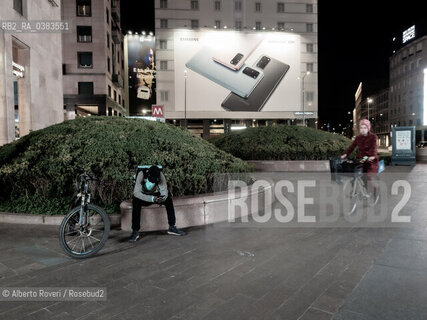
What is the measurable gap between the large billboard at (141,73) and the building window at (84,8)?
8312 mm

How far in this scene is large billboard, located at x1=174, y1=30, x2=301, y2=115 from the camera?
48.9 metres

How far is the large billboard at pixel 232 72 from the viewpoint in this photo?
1924 inches

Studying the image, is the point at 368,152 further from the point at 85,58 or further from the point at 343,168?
the point at 85,58

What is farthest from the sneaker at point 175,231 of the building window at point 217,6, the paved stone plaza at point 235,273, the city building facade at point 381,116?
the city building facade at point 381,116

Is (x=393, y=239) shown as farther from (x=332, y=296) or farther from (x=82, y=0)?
(x=82, y=0)

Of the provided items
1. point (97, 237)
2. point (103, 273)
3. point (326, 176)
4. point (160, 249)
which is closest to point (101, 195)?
point (97, 237)

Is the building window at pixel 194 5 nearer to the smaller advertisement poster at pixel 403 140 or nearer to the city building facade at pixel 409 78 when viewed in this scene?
the smaller advertisement poster at pixel 403 140

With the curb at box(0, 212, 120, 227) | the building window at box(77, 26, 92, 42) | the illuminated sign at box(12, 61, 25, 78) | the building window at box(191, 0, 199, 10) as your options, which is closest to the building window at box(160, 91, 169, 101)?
the building window at box(77, 26, 92, 42)

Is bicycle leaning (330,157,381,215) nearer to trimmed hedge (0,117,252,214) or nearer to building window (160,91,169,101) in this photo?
trimmed hedge (0,117,252,214)

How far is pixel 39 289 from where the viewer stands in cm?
358

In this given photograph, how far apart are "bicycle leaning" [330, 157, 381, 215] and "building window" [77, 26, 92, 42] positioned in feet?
138

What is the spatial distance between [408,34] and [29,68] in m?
97.0

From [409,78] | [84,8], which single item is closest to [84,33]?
[84,8]

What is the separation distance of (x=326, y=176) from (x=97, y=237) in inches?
424
